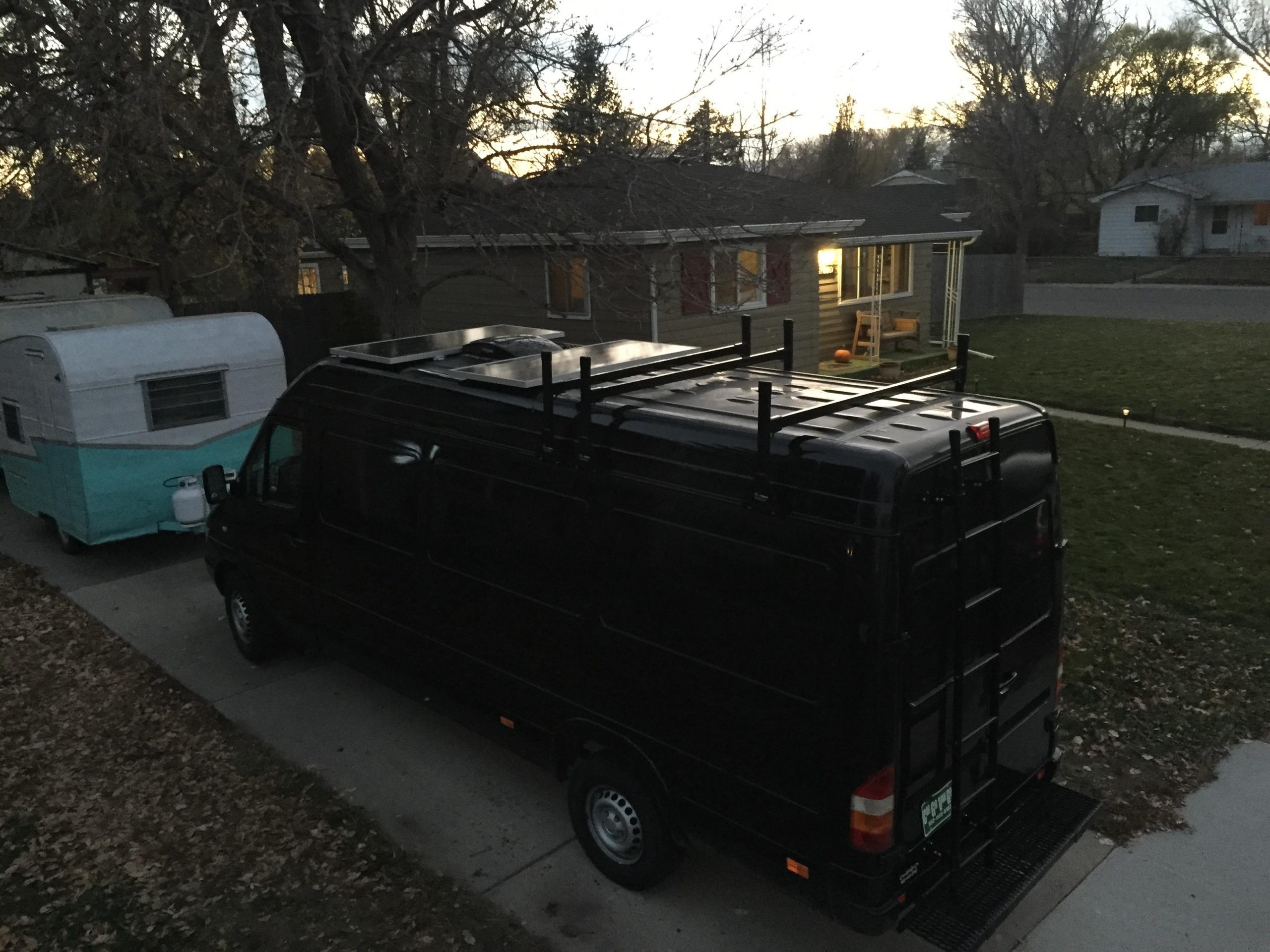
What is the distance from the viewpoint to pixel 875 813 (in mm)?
3799

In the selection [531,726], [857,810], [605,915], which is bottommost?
[605,915]

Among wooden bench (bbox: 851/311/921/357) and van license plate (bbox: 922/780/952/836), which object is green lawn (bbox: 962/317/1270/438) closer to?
wooden bench (bbox: 851/311/921/357)

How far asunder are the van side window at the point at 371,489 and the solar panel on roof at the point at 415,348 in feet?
1.71

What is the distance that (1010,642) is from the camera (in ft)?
14.3

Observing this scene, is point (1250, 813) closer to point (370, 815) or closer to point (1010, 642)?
point (1010, 642)

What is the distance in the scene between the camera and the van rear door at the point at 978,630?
3.79 meters

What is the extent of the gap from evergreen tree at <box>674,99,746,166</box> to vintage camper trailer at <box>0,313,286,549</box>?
462 cm

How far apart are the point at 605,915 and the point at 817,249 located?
51.0 ft

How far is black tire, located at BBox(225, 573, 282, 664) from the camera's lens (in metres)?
7.43

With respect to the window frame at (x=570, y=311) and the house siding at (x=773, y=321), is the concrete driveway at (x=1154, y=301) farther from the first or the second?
the window frame at (x=570, y=311)

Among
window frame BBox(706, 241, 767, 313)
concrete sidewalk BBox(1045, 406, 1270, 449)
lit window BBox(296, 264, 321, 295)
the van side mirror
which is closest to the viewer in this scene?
the van side mirror

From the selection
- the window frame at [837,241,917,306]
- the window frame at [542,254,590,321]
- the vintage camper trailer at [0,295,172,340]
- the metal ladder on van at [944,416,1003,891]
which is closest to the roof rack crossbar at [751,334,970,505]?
the metal ladder on van at [944,416,1003,891]

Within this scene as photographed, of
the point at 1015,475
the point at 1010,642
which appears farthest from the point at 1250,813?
the point at 1015,475

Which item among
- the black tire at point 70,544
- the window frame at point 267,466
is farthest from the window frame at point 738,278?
the black tire at point 70,544
